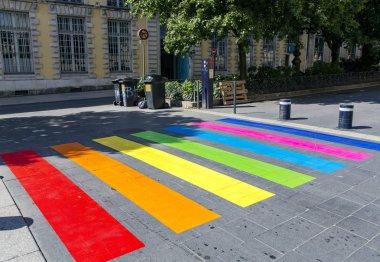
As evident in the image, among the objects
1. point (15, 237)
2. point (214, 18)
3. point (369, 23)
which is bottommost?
point (15, 237)

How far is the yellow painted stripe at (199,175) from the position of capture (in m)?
5.20

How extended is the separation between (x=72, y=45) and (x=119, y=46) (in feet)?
11.5

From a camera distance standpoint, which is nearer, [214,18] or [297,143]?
[297,143]

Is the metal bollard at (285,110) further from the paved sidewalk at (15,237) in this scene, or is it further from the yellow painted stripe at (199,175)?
the paved sidewalk at (15,237)

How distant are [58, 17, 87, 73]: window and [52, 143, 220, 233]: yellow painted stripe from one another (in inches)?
677

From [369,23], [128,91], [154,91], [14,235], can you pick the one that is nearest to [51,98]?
[128,91]

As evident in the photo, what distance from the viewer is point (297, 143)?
27.7 ft

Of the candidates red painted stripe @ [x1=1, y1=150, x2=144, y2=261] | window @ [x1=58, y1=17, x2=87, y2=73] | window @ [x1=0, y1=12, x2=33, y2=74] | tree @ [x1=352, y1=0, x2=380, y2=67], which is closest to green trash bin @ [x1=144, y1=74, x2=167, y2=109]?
red painted stripe @ [x1=1, y1=150, x2=144, y2=261]

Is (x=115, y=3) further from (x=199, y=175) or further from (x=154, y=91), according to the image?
(x=199, y=175)

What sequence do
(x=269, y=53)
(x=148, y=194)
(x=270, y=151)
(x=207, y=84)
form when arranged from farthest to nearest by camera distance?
(x=269, y=53)
(x=207, y=84)
(x=270, y=151)
(x=148, y=194)

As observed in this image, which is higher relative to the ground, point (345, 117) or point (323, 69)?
point (323, 69)

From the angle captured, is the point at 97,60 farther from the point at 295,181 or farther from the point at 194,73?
the point at 295,181

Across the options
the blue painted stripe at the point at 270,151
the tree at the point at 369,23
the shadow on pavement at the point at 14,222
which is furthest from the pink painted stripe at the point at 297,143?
the tree at the point at 369,23

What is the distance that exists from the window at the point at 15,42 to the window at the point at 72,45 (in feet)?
6.82
